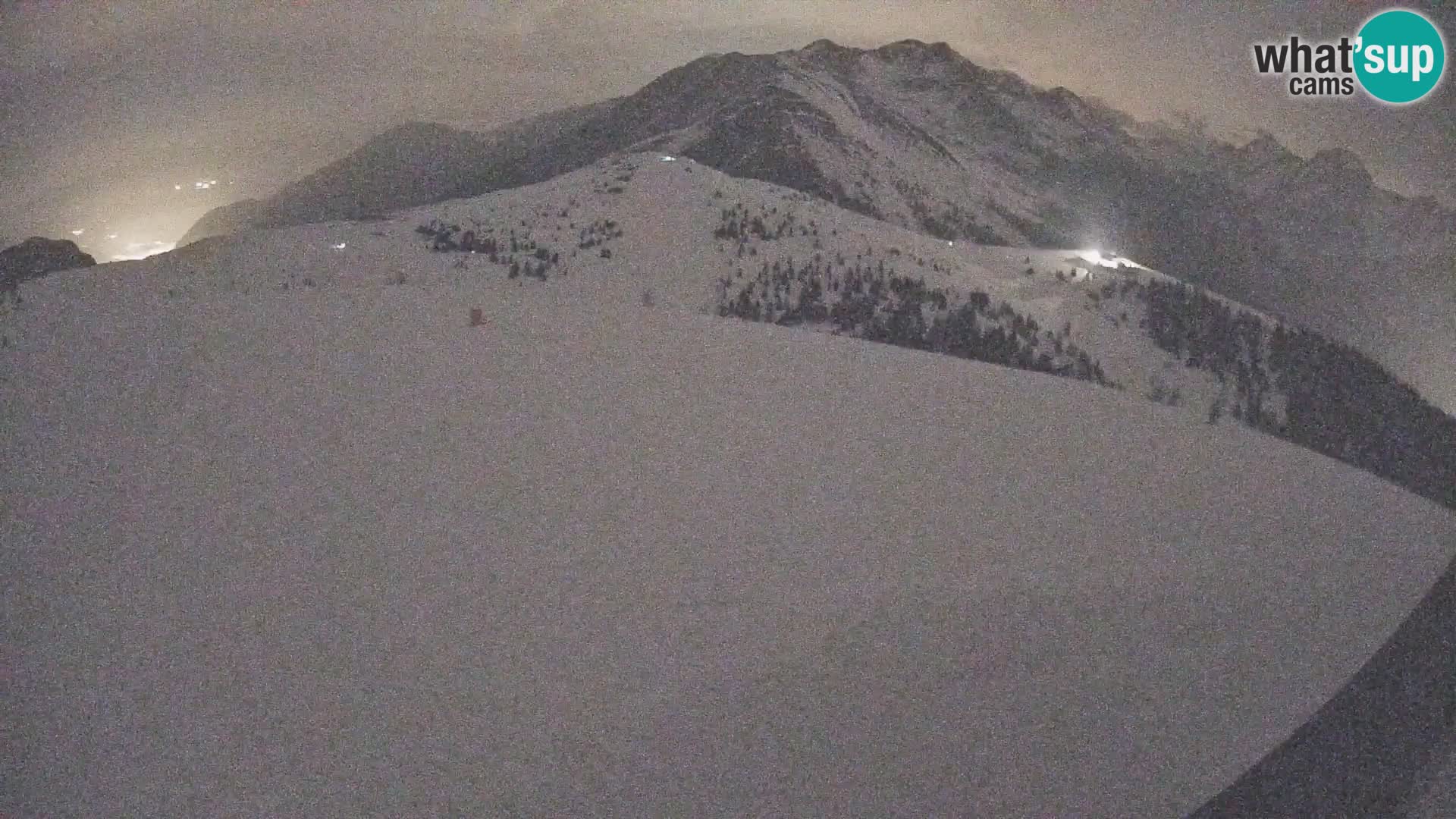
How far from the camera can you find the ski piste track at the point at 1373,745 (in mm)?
2102

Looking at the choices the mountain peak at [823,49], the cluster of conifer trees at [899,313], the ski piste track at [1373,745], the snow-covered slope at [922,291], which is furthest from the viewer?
the mountain peak at [823,49]

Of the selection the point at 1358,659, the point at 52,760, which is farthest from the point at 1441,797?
the point at 52,760

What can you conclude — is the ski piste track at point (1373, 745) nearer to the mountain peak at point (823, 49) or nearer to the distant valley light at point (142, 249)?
the distant valley light at point (142, 249)

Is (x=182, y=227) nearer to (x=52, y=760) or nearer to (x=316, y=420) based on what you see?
(x=316, y=420)

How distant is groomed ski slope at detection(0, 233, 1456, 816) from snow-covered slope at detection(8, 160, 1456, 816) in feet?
0.04

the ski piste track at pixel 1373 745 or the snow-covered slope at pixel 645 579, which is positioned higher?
the snow-covered slope at pixel 645 579

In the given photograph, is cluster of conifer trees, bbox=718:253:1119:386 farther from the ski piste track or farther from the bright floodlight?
the bright floodlight

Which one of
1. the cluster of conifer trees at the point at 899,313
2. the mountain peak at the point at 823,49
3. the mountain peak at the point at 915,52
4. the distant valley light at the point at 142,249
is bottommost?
the cluster of conifer trees at the point at 899,313

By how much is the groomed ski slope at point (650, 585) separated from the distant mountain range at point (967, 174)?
123 inches

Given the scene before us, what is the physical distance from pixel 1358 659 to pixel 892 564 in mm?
1658

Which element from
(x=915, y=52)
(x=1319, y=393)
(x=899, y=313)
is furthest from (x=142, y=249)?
(x=915, y=52)

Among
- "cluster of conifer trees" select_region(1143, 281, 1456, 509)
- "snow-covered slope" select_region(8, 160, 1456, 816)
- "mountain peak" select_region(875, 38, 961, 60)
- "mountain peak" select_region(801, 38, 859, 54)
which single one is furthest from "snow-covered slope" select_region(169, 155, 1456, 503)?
"mountain peak" select_region(875, 38, 961, 60)

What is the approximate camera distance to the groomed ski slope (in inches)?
71.0

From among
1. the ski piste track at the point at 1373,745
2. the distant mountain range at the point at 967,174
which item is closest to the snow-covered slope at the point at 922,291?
the distant mountain range at the point at 967,174
